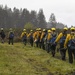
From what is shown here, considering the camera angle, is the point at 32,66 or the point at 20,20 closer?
the point at 32,66

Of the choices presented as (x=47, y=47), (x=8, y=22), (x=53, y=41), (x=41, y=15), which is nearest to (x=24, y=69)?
(x=53, y=41)

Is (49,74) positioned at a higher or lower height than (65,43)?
lower

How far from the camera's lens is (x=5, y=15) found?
406 ft

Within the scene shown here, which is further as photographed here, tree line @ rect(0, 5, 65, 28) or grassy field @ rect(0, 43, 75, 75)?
tree line @ rect(0, 5, 65, 28)

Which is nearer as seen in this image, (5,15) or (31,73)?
(31,73)

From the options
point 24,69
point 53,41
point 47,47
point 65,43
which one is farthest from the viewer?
point 47,47

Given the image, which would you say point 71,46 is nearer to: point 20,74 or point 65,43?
point 65,43

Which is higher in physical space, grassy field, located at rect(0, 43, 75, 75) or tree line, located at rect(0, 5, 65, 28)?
tree line, located at rect(0, 5, 65, 28)

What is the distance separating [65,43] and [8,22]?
101m

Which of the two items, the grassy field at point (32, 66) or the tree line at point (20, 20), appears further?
the tree line at point (20, 20)

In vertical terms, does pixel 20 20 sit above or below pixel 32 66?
above

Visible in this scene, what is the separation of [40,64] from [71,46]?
2.51 meters

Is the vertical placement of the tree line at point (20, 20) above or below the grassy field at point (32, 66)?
above

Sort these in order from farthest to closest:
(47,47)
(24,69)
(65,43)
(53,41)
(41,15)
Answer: (41,15) → (47,47) → (53,41) → (65,43) → (24,69)
